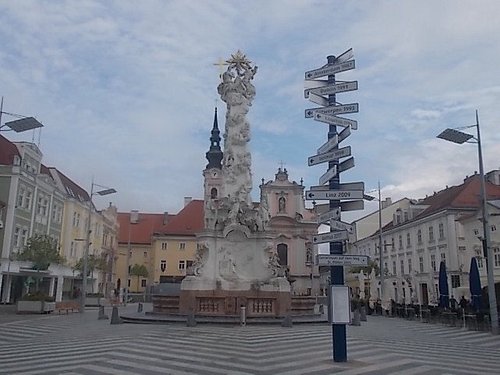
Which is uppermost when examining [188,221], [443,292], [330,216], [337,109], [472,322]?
[188,221]

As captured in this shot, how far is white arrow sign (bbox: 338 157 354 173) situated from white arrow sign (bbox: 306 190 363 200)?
2.27 feet

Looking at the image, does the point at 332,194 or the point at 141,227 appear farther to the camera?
the point at 141,227

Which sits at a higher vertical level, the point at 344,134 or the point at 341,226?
the point at 344,134

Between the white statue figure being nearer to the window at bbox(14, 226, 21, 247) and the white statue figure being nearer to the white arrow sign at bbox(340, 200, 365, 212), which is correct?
the white arrow sign at bbox(340, 200, 365, 212)

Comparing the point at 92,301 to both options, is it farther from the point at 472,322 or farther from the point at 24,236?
the point at 472,322

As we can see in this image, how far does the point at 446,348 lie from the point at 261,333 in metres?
6.32

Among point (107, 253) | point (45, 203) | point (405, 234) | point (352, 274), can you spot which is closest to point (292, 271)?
point (352, 274)

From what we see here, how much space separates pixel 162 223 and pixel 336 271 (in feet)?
265

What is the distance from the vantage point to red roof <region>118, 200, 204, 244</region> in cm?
7888

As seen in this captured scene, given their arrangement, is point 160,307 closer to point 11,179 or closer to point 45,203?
point 11,179

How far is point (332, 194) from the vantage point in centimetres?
1277

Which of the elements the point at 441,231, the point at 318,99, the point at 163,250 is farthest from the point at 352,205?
the point at 163,250

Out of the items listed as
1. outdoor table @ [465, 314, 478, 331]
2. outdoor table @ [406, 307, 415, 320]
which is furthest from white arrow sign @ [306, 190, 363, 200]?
→ outdoor table @ [406, 307, 415, 320]

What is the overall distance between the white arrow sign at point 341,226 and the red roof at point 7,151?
39.0 m
